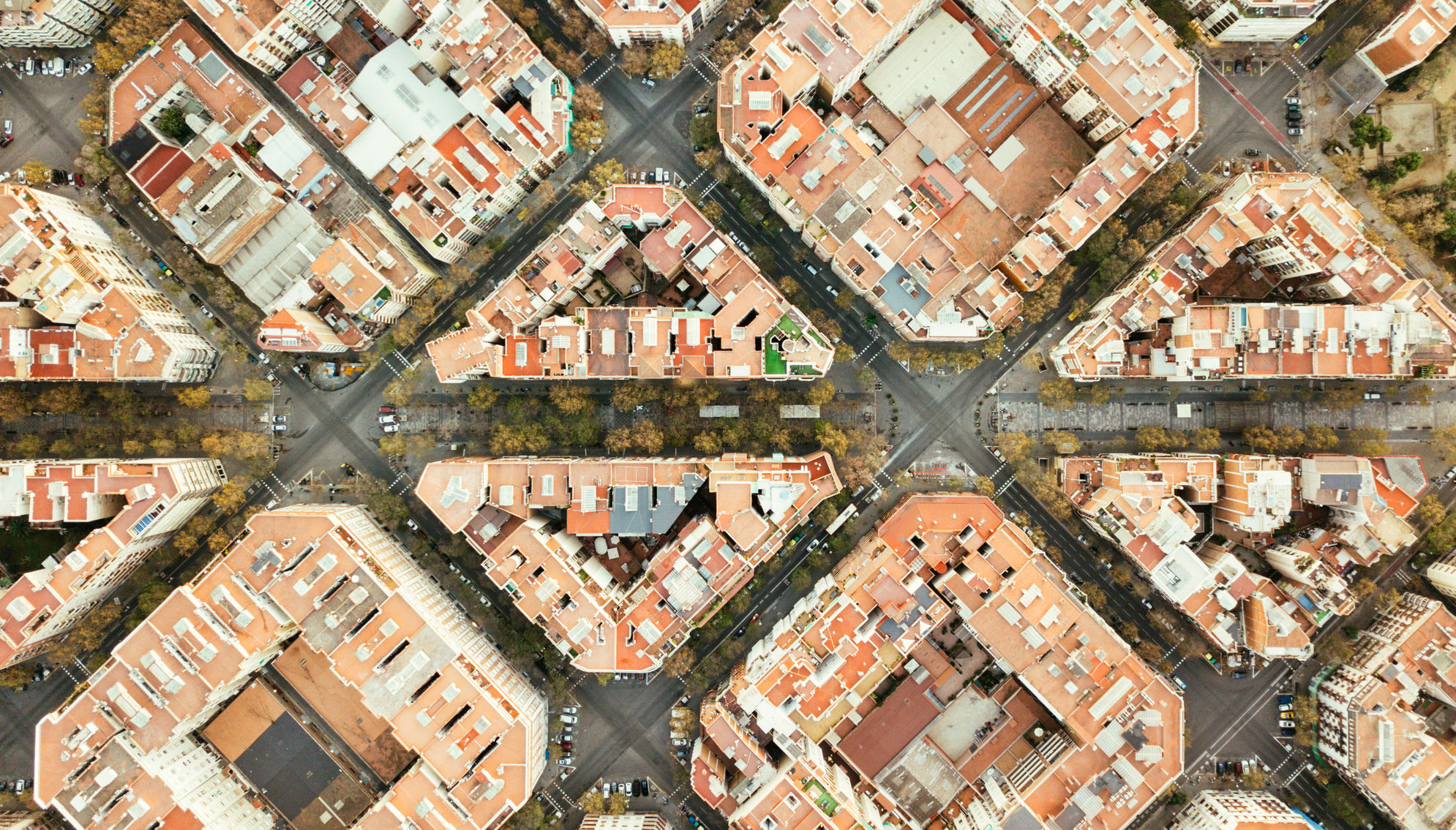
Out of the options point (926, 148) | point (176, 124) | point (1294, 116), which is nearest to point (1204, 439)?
point (1294, 116)

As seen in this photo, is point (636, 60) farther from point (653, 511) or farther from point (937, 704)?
point (937, 704)

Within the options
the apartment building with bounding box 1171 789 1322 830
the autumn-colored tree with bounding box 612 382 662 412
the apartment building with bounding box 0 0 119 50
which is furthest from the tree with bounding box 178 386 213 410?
the apartment building with bounding box 1171 789 1322 830

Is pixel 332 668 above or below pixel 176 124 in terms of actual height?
below

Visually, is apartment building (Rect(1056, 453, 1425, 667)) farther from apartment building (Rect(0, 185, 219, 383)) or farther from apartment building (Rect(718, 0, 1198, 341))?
apartment building (Rect(0, 185, 219, 383))

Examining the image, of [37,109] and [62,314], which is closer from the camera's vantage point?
[62,314]

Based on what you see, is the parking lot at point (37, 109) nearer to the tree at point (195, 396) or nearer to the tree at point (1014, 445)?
the tree at point (195, 396)

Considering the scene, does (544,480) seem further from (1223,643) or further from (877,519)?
(1223,643)
